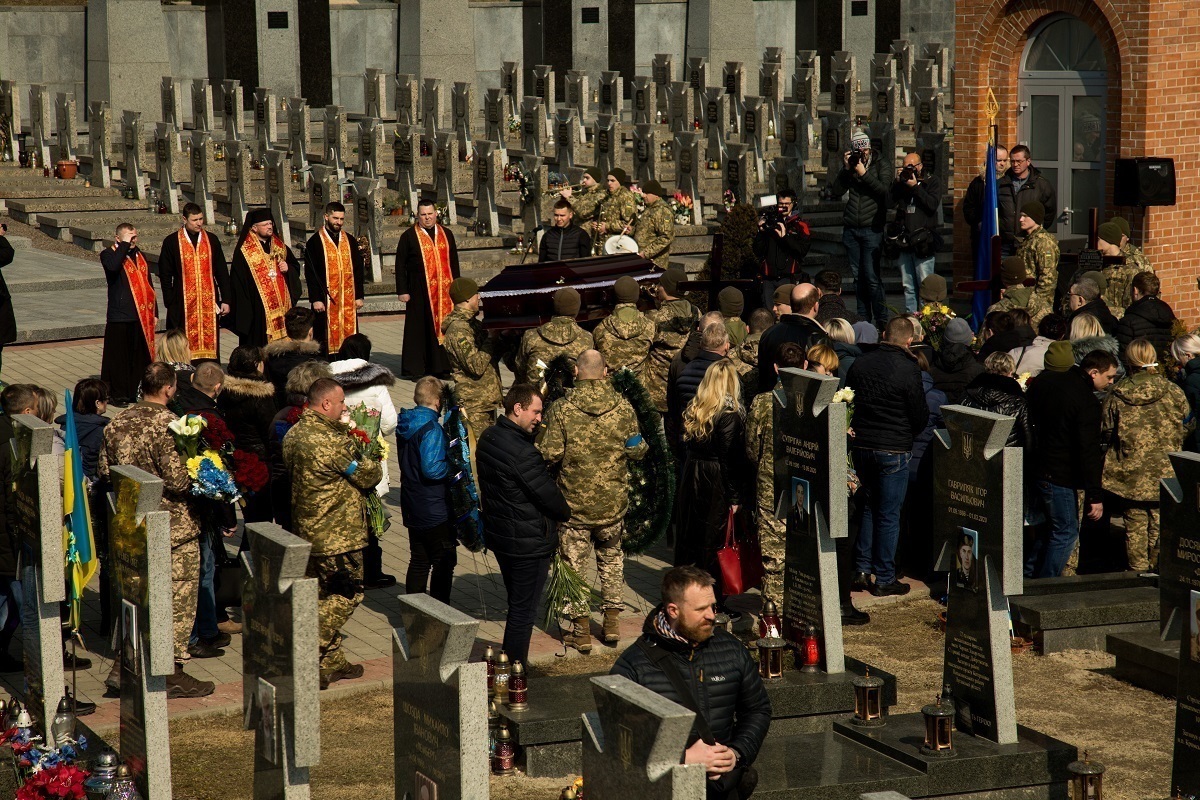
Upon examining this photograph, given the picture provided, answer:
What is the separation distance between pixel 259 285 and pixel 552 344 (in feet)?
14.0

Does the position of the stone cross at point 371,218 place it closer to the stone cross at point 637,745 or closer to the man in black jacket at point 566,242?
the man in black jacket at point 566,242

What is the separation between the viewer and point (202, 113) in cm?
2939

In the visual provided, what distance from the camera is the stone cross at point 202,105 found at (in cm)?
2916

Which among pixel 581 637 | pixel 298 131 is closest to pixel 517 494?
pixel 581 637

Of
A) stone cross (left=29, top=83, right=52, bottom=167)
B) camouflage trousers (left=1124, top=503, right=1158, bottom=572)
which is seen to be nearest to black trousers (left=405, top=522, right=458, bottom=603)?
camouflage trousers (left=1124, top=503, right=1158, bottom=572)

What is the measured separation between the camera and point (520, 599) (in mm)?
10156

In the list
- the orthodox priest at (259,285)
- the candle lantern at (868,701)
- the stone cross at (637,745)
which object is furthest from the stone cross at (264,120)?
the stone cross at (637,745)

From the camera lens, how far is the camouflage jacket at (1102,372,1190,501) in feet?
37.9

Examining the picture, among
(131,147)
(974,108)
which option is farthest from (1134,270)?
(131,147)

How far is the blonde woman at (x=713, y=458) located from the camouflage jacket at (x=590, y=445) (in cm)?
53

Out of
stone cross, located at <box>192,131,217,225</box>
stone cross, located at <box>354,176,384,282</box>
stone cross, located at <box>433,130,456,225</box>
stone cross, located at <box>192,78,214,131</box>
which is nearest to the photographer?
stone cross, located at <box>354,176,384,282</box>

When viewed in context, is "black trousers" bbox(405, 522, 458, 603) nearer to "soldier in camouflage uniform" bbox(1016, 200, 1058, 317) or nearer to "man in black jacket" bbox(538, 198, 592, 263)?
"man in black jacket" bbox(538, 198, 592, 263)

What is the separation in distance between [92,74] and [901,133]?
47.0 ft

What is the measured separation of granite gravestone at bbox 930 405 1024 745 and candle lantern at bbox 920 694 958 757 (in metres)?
0.30
